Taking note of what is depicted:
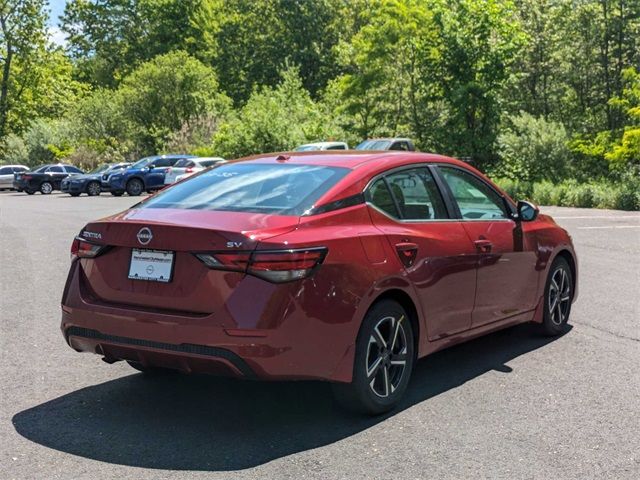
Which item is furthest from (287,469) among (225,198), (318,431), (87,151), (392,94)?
(87,151)

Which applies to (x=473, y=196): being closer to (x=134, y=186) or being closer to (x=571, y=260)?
(x=571, y=260)

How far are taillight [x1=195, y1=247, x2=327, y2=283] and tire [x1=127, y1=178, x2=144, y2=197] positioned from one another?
3406 centimetres

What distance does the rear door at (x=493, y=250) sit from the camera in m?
6.04

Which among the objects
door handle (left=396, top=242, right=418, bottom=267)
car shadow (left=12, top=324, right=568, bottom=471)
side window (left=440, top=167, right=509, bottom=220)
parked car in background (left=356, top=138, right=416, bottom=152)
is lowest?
car shadow (left=12, top=324, right=568, bottom=471)

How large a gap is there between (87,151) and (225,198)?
5245 centimetres

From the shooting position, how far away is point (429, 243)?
5477 mm

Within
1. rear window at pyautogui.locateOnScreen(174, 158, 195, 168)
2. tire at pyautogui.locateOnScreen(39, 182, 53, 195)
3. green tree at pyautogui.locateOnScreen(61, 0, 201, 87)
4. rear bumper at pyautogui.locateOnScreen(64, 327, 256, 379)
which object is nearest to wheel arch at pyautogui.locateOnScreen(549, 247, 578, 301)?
rear bumper at pyautogui.locateOnScreen(64, 327, 256, 379)

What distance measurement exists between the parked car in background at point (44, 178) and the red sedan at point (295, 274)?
40.0 metres

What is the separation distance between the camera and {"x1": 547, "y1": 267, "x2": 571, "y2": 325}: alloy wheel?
7.13m

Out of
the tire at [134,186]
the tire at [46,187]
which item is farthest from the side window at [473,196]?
the tire at [46,187]

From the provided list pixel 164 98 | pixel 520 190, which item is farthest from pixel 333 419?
pixel 164 98

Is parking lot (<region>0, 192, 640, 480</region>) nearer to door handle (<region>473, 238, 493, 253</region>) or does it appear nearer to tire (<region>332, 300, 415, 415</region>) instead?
tire (<region>332, 300, 415, 415</region>)

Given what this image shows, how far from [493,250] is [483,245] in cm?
16

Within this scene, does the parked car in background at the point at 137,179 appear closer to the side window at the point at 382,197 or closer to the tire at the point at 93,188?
the tire at the point at 93,188
